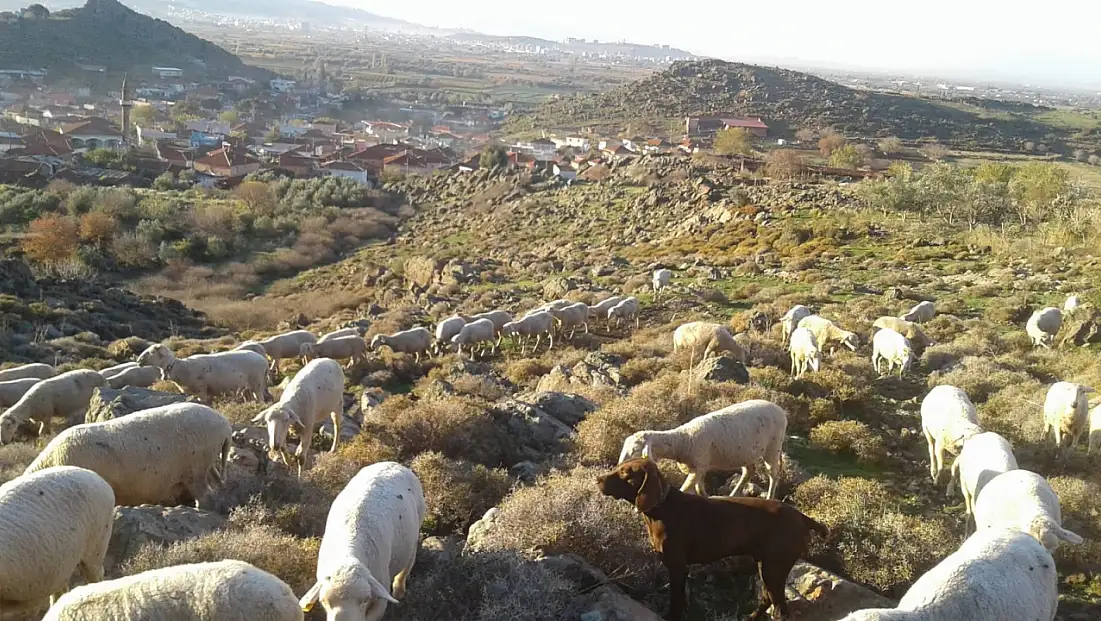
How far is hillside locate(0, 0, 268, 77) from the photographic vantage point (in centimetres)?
15025

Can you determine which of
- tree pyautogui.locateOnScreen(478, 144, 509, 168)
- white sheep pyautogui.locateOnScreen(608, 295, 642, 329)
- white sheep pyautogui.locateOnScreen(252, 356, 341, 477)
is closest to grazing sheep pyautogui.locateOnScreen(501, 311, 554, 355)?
white sheep pyautogui.locateOnScreen(608, 295, 642, 329)

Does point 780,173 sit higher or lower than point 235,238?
higher

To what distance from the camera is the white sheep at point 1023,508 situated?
20.5 ft

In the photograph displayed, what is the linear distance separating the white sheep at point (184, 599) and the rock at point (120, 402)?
A: 567 centimetres

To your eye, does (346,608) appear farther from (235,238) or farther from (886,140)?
(886,140)

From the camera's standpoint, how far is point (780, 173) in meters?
59.4

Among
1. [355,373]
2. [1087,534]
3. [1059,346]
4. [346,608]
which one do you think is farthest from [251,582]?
[1059,346]

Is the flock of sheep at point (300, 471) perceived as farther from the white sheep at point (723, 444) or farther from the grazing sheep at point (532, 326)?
the grazing sheep at point (532, 326)

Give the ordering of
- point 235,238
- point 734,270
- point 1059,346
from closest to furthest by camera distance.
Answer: point 1059,346 < point 734,270 < point 235,238

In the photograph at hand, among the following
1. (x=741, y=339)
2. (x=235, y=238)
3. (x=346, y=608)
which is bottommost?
(x=235, y=238)

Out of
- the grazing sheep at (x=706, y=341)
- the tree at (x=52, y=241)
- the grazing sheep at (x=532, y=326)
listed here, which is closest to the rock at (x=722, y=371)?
the grazing sheep at (x=706, y=341)

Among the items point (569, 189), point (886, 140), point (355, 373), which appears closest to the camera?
point (355, 373)

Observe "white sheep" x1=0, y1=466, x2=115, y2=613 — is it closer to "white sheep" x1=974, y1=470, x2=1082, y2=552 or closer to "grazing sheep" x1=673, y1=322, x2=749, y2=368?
"white sheep" x1=974, y1=470, x2=1082, y2=552

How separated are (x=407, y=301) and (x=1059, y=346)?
76.7ft
